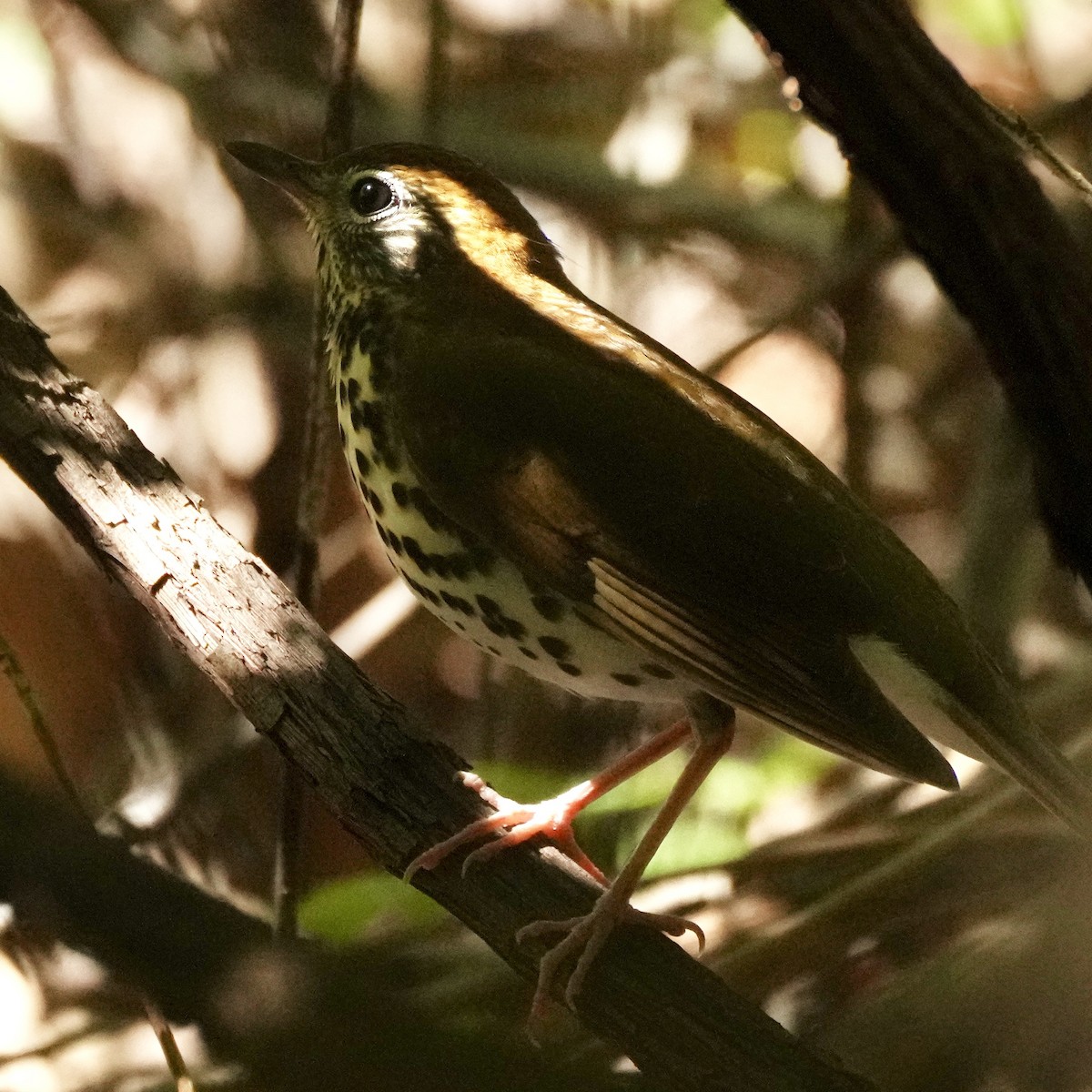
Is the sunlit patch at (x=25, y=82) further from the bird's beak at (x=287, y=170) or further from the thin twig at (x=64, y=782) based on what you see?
the thin twig at (x=64, y=782)

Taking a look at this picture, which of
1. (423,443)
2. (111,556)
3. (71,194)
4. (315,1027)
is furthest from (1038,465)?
(71,194)

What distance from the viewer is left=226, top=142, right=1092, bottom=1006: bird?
2.16 metres

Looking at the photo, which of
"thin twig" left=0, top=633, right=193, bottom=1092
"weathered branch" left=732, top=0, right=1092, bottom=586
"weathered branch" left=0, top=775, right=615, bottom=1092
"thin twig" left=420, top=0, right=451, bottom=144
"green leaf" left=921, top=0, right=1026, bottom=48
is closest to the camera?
"weathered branch" left=0, top=775, right=615, bottom=1092

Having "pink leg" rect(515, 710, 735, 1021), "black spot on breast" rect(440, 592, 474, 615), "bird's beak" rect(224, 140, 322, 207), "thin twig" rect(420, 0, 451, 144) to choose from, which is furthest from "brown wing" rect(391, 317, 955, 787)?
"thin twig" rect(420, 0, 451, 144)

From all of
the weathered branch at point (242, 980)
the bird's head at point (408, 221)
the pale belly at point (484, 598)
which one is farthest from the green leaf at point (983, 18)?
the weathered branch at point (242, 980)

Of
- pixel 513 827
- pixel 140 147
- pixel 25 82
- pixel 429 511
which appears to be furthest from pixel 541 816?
pixel 25 82

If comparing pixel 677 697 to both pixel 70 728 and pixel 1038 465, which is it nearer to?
pixel 1038 465

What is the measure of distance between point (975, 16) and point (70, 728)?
3.31 m

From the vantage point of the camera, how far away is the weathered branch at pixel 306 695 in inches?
78.6

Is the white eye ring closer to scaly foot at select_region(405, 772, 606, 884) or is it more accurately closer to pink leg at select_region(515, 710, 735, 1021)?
scaly foot at select_region(405, 772, 606, 884)

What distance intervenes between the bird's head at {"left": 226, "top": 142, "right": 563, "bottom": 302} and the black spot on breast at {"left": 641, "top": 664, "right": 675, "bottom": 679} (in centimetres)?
85

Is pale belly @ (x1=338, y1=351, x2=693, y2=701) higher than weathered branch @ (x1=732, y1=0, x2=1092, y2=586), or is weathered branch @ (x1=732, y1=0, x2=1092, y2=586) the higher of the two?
weathered branch @ (x1=732, y1=0, x2=1092, y2=586)

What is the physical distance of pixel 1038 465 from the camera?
2.08 meters

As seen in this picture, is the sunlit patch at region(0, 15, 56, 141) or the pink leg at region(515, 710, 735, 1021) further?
the sunlit patch at region(0, 15, 56, 141)
